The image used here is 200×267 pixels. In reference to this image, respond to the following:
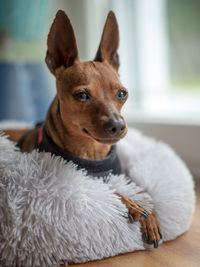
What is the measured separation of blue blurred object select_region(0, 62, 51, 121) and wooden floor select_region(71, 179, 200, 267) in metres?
1.65

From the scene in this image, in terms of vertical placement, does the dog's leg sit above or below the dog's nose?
below

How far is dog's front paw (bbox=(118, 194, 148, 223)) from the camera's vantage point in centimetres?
130

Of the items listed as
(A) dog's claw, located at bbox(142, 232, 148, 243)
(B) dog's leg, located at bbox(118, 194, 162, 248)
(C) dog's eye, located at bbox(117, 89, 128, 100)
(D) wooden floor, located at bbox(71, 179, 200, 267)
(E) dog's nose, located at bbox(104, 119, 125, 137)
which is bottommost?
(D) wooden floor, located at bbox(71, 179, 200, 267)

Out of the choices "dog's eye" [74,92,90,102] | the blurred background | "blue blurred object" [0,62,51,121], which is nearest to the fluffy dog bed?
"dog's eye" [74,92,90,102]

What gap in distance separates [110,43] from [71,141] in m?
0.47

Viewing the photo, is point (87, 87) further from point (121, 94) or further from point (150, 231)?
point (150, 231)

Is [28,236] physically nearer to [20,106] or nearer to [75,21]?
[20,106]

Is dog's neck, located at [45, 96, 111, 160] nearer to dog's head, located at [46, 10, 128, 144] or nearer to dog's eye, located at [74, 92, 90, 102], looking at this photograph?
dog's head, located at [46, 10, 128, 144]

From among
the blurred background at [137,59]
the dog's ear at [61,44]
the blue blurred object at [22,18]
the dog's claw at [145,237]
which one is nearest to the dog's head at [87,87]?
the dog's ear at [61,44]

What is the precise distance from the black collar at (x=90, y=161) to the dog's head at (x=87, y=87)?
0.11 metres

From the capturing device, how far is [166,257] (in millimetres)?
1265

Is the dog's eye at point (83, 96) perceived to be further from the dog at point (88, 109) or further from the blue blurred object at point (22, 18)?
the blue blurred object at point (22, 18)

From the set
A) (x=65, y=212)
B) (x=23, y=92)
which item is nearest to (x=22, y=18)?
(x=23, y=92)

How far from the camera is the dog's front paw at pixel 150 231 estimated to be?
1290mm
